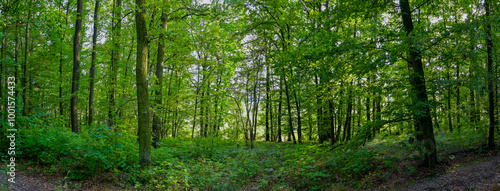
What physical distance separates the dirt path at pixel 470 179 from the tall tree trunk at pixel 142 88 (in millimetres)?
6406

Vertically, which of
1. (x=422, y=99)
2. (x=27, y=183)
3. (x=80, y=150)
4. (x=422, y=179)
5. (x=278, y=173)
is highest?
(x=422, y=99)

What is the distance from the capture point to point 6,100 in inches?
253

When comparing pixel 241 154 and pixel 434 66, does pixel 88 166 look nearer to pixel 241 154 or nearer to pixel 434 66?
pixel 241 154

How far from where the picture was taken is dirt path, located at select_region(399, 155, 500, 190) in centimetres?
477

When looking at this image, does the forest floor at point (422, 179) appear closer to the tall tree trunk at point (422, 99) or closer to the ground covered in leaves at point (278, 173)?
the ground covered in leaves at point (278, 173)

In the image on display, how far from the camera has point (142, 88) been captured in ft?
20.2

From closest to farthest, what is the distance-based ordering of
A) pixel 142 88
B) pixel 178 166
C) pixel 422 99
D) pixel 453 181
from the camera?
1. pixel 453 181
2. pixel 422 99
3. pixel 142 88
4. pixel 178 166

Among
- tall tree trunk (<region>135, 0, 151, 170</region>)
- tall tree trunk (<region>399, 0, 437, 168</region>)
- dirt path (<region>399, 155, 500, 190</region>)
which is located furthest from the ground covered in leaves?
tall tree trunk (<region>135, 0, 151, 170</region>)

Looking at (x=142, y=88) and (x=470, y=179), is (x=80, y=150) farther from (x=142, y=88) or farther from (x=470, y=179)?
(x=470, y=179)

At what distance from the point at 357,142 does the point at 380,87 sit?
1615 mm

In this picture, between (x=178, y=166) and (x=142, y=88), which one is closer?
(x=142, y=88)

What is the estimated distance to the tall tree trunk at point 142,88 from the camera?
6.14 meters

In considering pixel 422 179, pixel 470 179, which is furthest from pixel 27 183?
pixel 470 179

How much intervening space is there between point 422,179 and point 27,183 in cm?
892
